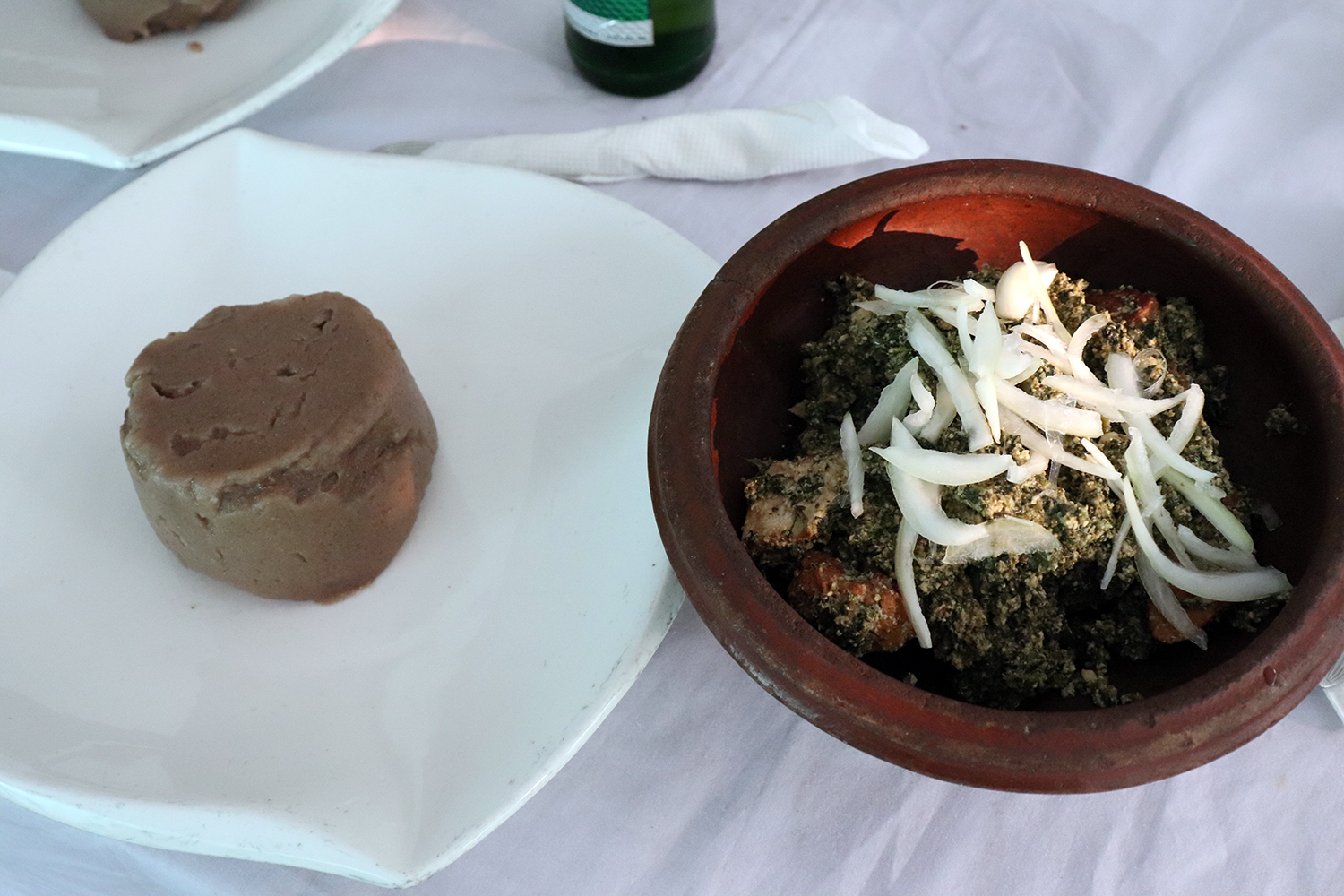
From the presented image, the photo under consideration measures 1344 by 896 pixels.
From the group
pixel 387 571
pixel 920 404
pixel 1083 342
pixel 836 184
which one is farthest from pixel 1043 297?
pixel 387 571

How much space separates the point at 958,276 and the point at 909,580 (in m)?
0.35

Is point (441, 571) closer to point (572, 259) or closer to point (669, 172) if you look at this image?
point (572, 259)

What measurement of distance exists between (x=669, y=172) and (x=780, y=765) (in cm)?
78

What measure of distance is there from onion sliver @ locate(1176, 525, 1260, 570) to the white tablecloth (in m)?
0.24

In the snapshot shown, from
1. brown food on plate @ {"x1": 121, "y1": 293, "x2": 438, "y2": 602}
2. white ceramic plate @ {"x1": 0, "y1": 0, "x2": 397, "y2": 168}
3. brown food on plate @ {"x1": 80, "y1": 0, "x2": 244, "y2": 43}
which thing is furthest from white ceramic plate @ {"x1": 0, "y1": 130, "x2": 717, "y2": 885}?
brown food on plate @ {"x1": 80, "y1": 0, "x2": 244, "y2": 43}

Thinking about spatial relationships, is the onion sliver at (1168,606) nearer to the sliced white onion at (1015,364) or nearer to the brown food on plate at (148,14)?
the sliced white onion at (1015,364)

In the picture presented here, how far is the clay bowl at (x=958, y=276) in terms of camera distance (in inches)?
25.4

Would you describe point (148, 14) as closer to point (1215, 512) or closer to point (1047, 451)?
point (1047, 451)

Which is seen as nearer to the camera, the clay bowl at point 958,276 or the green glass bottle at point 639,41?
the clay bowl at point 958,276

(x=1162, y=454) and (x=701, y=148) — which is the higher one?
(x=1162, y=454)

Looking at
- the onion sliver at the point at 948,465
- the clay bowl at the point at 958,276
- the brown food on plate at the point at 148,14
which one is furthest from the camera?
the brown food on plate at the point at 148,14

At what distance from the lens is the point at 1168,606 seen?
0.76 metres

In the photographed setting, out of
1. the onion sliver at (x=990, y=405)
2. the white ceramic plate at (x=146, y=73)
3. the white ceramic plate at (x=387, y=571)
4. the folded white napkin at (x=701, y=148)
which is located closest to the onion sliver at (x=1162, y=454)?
the onion sliver at (x=990, y=405)

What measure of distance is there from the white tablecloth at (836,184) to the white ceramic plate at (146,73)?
0.28 ft
